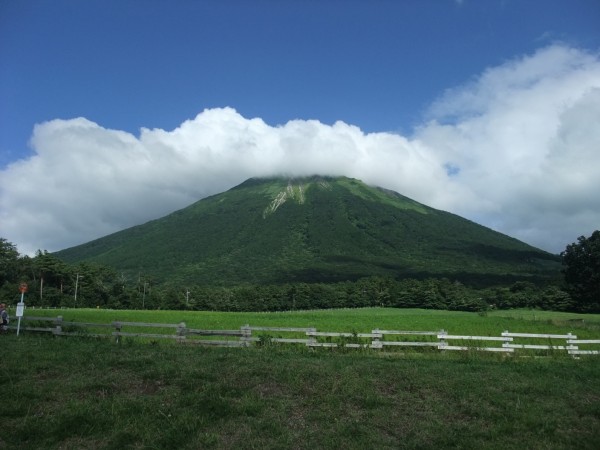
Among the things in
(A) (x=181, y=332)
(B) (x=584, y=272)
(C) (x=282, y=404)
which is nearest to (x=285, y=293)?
(B) (x=584, y=272)

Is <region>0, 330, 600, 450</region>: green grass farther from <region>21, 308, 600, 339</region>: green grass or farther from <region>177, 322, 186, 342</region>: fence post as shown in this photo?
<region>21, 308, 600, 339</region>: green grass

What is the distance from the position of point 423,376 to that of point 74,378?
8.27m

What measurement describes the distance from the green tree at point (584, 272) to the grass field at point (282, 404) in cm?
7801

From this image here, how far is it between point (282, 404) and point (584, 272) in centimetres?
8711

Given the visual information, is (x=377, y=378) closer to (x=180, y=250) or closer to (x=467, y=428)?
(x=467, y=428)

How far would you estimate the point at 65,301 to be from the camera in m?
85.9

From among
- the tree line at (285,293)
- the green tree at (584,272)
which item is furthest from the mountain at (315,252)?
the green tree at (584,272)

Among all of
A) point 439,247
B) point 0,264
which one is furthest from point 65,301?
point 439,247

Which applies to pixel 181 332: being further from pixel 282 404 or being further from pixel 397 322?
pixel 397 322

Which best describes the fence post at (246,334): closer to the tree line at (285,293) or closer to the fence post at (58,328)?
the fence post at (58,328)

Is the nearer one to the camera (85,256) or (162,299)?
(162,299)

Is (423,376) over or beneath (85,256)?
beneath

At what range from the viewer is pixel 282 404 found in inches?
360

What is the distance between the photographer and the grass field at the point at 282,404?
764 centimetres
